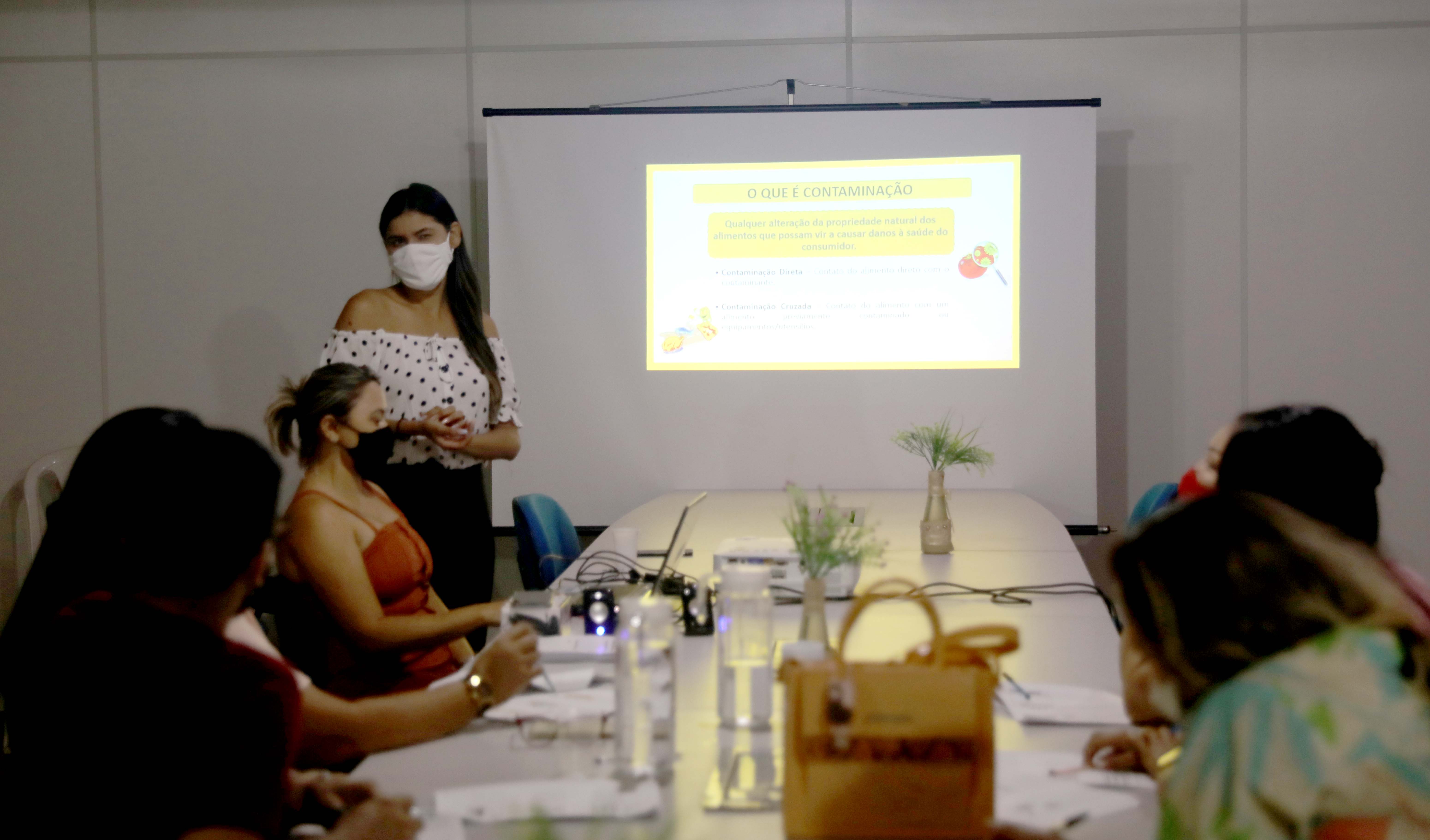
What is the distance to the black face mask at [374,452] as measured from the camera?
318cm

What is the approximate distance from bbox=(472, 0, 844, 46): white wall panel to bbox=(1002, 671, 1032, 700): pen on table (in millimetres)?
3459

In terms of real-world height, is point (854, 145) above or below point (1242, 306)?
above

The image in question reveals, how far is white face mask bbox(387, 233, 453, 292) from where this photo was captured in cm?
330

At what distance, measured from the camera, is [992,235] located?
424 centimetres

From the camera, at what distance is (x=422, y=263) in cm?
332

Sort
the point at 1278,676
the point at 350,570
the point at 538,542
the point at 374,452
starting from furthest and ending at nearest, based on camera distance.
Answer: the point at 374,452 < the point at 538,542 < the point at 350,570 < the point at 1278,676

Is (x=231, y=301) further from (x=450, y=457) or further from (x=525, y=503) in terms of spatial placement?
(x=525, y=503)

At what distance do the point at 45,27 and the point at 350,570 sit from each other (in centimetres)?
391

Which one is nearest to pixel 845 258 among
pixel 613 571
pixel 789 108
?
pixel 789 108

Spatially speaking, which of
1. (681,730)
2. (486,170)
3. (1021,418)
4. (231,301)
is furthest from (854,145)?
(681,730)

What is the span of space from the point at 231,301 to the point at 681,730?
3953 mm

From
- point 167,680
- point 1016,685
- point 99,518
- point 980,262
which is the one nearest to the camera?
point 167,680

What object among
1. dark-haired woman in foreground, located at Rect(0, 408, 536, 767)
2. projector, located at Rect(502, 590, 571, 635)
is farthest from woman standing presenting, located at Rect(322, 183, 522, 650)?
dark-haired woman in foreground, located at Rect(0, 408, 536, 767)

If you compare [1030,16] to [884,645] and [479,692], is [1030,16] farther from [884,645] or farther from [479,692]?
[479,692]
